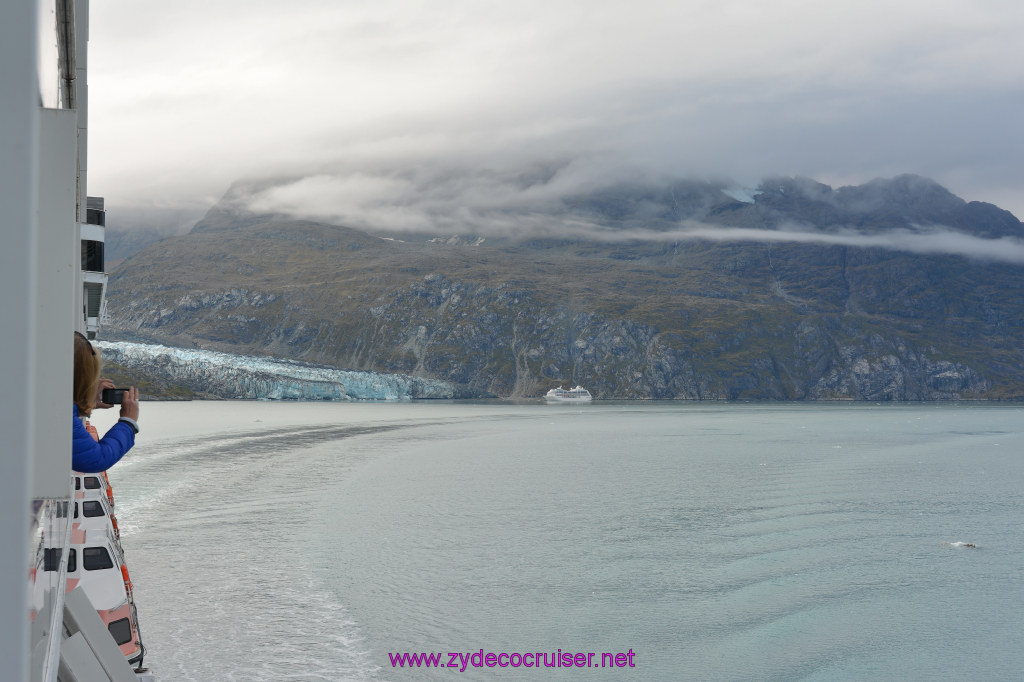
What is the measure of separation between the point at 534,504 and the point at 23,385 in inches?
1347

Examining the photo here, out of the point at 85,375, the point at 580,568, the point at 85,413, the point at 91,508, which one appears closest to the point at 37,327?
the point at 85,375

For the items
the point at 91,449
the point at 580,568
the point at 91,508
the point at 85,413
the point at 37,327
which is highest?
the point at 37,327

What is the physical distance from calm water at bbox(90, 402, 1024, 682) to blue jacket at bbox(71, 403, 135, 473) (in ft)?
37.0

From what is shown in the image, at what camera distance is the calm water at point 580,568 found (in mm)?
16078

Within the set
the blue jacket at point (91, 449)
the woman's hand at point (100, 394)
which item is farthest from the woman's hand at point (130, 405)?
the blue jacket at point (91, 449)

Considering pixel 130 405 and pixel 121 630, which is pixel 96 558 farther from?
pixel 130 405

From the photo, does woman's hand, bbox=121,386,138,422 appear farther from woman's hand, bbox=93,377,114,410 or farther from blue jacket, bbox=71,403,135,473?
blue jacket, bbox=71,403,135,473

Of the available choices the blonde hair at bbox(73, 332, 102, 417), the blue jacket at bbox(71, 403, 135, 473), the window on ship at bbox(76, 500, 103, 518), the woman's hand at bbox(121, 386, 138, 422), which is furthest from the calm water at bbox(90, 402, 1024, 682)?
the blonde hair at bbox(73, 332, 102, 417)

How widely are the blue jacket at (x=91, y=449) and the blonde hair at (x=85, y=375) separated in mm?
94

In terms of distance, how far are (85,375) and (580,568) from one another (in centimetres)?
2031

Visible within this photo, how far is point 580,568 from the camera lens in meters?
23.0

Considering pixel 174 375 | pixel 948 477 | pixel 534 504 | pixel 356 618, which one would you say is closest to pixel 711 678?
pixel 356 618

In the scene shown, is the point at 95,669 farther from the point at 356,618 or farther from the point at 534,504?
the point at 534,504

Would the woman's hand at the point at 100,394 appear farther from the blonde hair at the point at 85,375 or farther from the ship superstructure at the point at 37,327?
the ship superstructure at the point at 37,327
